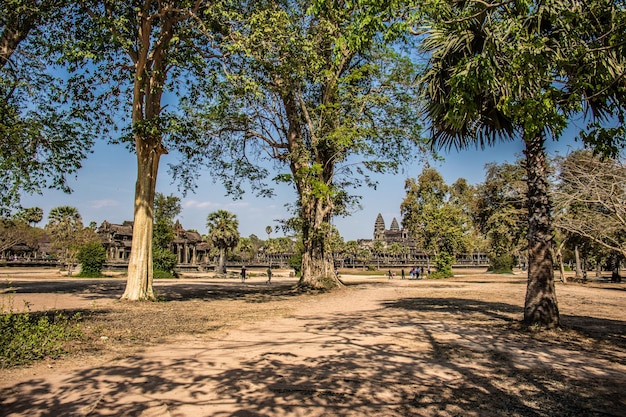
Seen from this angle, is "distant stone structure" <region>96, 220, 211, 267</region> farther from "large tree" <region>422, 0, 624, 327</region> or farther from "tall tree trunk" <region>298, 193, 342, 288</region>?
"large tree" <region>422, 0, 624, 327</region>

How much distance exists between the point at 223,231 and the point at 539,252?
40.6m

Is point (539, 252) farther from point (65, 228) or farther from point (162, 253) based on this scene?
point (65, 228)

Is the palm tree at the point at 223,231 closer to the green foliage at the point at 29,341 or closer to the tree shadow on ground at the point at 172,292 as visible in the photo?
the tree shadow on ground at the point at 172,292

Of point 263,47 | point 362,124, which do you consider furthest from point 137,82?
point 362,124

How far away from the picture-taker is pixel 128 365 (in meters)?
5.87

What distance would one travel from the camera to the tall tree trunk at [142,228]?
574 inches

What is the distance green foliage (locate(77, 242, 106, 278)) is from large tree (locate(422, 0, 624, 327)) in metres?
33.8

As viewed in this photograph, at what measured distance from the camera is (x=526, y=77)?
538 centimetres

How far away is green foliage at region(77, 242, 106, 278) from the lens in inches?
1411

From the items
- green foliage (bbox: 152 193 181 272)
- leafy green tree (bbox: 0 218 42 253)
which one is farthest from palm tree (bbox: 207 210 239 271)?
leafy green tree (bbox: 0 218 42 253)

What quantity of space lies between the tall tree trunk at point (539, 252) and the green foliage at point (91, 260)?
115 ft

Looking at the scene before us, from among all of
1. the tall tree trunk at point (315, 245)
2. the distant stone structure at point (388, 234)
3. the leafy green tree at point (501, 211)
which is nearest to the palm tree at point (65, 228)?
the tall tree trunk at point (315, 245)

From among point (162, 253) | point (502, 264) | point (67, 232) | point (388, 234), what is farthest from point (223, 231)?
point (388, 234)

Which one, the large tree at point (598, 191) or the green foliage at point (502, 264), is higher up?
the large tree at point (598, 191)
